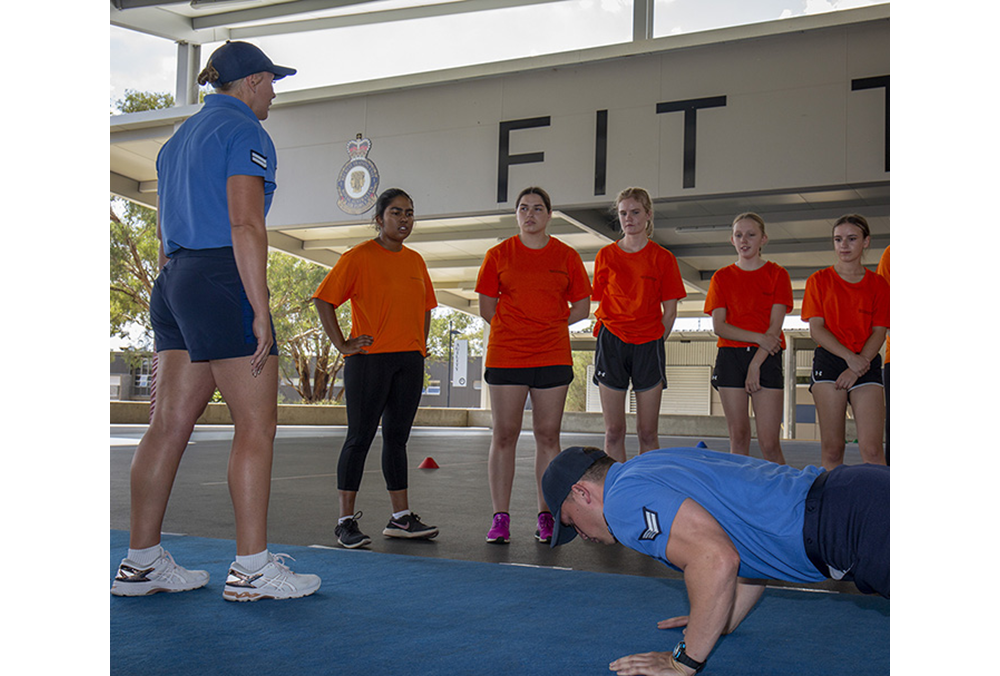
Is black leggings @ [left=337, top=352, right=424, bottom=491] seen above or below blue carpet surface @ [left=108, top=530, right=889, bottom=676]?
above

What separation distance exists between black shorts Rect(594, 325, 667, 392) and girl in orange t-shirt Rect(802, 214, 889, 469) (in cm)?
79

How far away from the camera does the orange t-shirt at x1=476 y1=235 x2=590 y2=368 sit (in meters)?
3.94

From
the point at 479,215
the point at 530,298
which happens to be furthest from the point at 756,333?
the point at 479,215

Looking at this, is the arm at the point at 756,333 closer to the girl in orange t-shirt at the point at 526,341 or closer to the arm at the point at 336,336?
the girl in orange t-shirt at the point at 526,341

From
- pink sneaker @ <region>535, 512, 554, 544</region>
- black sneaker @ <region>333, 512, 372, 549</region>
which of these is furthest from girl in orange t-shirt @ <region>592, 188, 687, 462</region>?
black sneaker @ <region>333, 512, 372, 549</region>

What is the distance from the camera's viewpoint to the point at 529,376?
3.93m

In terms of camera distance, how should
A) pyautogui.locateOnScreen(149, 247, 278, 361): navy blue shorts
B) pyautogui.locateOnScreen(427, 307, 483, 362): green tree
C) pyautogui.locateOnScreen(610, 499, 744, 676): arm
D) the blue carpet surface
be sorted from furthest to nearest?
1. pyautogui.locateOnScreen(427, 307, 483, 362): green tree
2. pyautogui.locateOnScreen(149, 247, 278, 361): navy blue shorts
3. the blue carpet surface
4. pyautogui.locateOnScreen(610, 499, 744, 676): arm

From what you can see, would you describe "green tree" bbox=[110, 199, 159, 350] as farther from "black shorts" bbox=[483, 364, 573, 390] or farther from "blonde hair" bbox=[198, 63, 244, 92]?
"blonde hair" bbox=[198, 63, 244, 92]

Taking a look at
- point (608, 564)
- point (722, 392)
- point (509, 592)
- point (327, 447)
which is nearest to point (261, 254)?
point (509, 592)

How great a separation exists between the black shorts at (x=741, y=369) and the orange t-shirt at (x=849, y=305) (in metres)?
0.31

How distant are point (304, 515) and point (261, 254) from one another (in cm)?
256

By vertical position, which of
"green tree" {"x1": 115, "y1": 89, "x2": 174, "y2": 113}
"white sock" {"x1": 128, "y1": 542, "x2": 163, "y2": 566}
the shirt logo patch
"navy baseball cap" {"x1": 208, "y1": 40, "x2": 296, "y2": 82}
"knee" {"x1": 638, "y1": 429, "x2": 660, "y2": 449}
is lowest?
"white sock" {"x1": 128, "y1": 542, "x2": 163, "y2": 566}

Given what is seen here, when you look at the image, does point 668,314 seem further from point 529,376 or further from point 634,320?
point 529,376
